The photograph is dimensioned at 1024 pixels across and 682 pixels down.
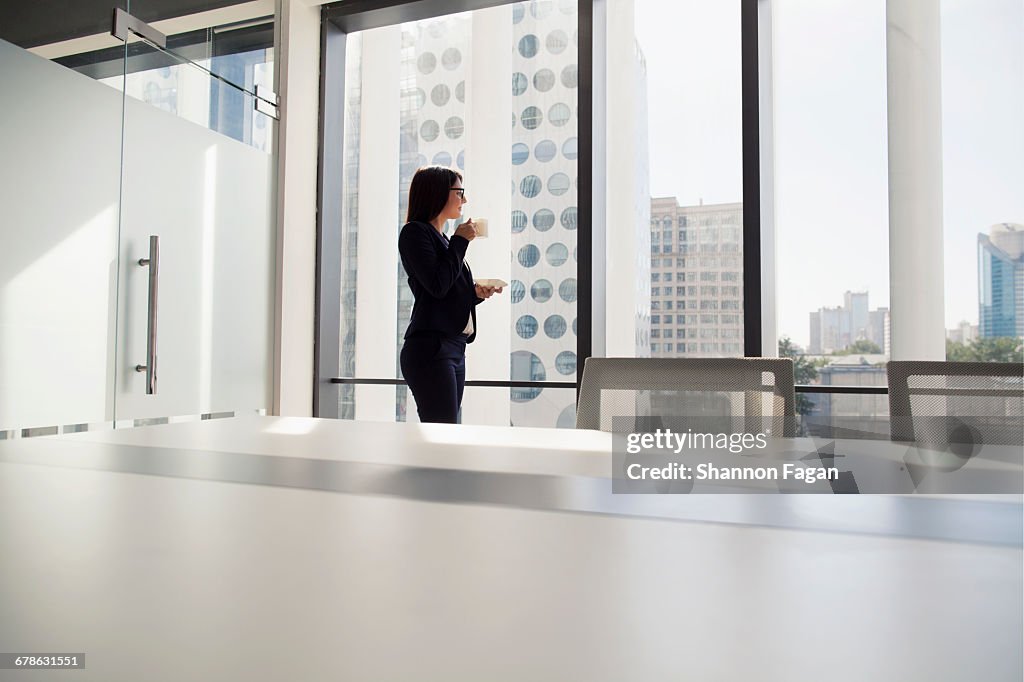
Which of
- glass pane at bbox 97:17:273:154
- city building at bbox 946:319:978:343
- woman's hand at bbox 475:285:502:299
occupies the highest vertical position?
glass pane at bbox 97:17:273:154

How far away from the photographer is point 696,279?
313cm

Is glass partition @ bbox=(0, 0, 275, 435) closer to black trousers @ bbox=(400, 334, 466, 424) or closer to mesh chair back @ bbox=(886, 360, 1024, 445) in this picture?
black trousers @ bbox=(400, 334, 466, 424)

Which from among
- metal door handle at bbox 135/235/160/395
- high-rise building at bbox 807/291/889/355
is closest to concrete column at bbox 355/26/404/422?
metal door handle at bbox 135/235/160/395

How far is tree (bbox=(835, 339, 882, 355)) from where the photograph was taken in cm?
285

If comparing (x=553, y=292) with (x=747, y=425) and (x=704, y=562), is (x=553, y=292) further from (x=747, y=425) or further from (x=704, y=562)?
(x=704, y=562)

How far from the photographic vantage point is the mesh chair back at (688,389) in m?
1.17

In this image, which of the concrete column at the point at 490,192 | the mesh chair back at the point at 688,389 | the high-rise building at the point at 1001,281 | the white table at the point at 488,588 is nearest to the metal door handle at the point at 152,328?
the concrete column at the point at 490,192

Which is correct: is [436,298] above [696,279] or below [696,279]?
below

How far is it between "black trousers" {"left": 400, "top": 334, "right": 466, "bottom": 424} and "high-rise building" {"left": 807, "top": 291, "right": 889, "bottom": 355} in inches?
61.5

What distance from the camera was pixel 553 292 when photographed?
10.9 ft

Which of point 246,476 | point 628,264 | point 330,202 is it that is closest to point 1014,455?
point 246,476

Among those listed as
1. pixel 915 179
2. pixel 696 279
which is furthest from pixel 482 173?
pixel 915 179

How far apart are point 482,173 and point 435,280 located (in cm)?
133

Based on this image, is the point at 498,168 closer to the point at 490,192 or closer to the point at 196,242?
the point at 490,192
